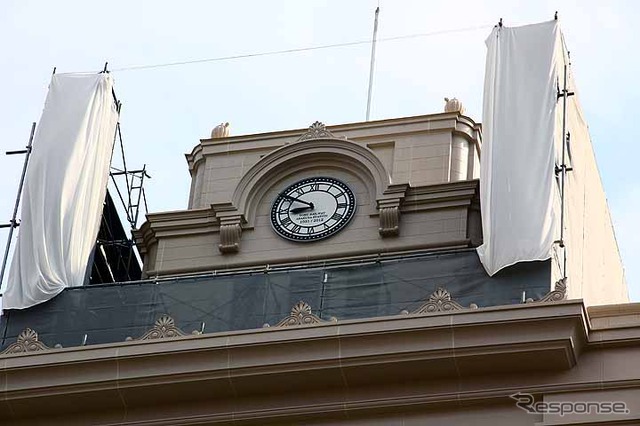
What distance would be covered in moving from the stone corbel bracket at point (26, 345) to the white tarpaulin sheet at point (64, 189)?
1.76 m

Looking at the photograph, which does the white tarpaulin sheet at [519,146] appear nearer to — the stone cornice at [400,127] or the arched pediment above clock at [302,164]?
the stone cornice at [400,127]

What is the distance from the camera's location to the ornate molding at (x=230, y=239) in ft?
124

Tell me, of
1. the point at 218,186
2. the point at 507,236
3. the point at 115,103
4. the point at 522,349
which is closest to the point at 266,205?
the point at 218,186

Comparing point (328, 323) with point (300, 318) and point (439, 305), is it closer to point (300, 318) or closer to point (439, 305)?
point (300, 318)

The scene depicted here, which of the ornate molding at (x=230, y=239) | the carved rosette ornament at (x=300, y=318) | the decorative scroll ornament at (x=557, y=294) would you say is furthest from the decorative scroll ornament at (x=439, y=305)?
the ornate molding at (x=230, y=239)

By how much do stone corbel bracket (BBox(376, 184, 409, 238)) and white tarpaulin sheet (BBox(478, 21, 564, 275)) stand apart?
2.49 m

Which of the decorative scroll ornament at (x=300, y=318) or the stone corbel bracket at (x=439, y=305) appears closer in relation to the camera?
the stone corbel bracket at (x=439, y=305)

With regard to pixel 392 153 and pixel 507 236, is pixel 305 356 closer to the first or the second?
pixel 507 236

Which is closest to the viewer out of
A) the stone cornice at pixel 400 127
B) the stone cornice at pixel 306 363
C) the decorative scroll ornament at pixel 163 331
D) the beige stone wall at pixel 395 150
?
the stone cornice at pixel 306 363

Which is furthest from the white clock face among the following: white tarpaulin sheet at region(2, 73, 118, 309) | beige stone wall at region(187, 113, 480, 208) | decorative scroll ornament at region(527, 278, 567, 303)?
decorative scroll ornament at region(527, 278, 567, 303)

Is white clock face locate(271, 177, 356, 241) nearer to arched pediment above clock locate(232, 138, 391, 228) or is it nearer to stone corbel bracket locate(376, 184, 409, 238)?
arched pediment above clock locate(232, 138, 391, 228)

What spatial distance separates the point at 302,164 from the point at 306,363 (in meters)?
8.06

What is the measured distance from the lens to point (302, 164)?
38625 mm

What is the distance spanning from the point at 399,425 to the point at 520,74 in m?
8.52
